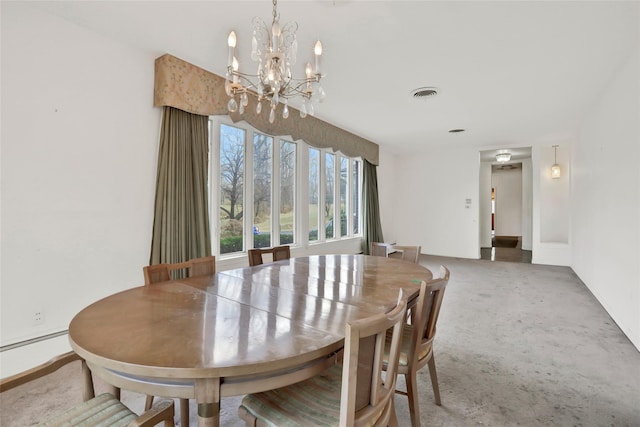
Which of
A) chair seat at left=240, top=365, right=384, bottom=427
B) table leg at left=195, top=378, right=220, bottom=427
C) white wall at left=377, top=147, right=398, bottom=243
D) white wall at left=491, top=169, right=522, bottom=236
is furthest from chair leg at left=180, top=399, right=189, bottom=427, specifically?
white wall at left=491, top=169, right=522, bottom=236

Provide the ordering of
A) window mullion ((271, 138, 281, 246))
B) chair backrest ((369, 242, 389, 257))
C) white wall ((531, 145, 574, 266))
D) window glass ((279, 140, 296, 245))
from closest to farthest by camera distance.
→ chair backrest ((369, 242, 389, 257)), window mullion ((271, 138, 281, 246)), window glass ((279, 140, 296, 245)), white wall ((531, 145, 574, 266))

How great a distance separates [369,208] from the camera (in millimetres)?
6344

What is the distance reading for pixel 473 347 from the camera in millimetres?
2619

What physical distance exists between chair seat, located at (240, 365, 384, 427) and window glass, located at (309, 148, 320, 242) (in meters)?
3.92

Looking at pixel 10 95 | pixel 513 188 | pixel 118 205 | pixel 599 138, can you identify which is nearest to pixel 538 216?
pixel 599 138

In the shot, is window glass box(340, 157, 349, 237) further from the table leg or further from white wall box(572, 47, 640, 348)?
the table leg

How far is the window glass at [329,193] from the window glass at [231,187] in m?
1.96

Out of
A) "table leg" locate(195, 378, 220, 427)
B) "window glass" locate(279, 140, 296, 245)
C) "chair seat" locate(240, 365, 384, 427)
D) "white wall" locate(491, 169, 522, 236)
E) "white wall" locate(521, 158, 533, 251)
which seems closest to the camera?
"table leg" locate(195, 378, 220, 427)

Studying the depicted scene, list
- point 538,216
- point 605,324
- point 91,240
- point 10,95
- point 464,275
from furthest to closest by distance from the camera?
1. point 538,216
2. point 464,275
3. point 605,324
4. point 91,240
5. point 10,95

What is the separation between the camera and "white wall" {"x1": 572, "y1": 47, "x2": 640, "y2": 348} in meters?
2.66

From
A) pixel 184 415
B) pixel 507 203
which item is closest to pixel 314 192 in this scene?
pixel 184 415

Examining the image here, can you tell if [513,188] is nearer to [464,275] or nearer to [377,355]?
[464,275]

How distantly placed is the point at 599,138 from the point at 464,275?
2.77 m

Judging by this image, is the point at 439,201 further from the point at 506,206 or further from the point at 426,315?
the point at 426,315
